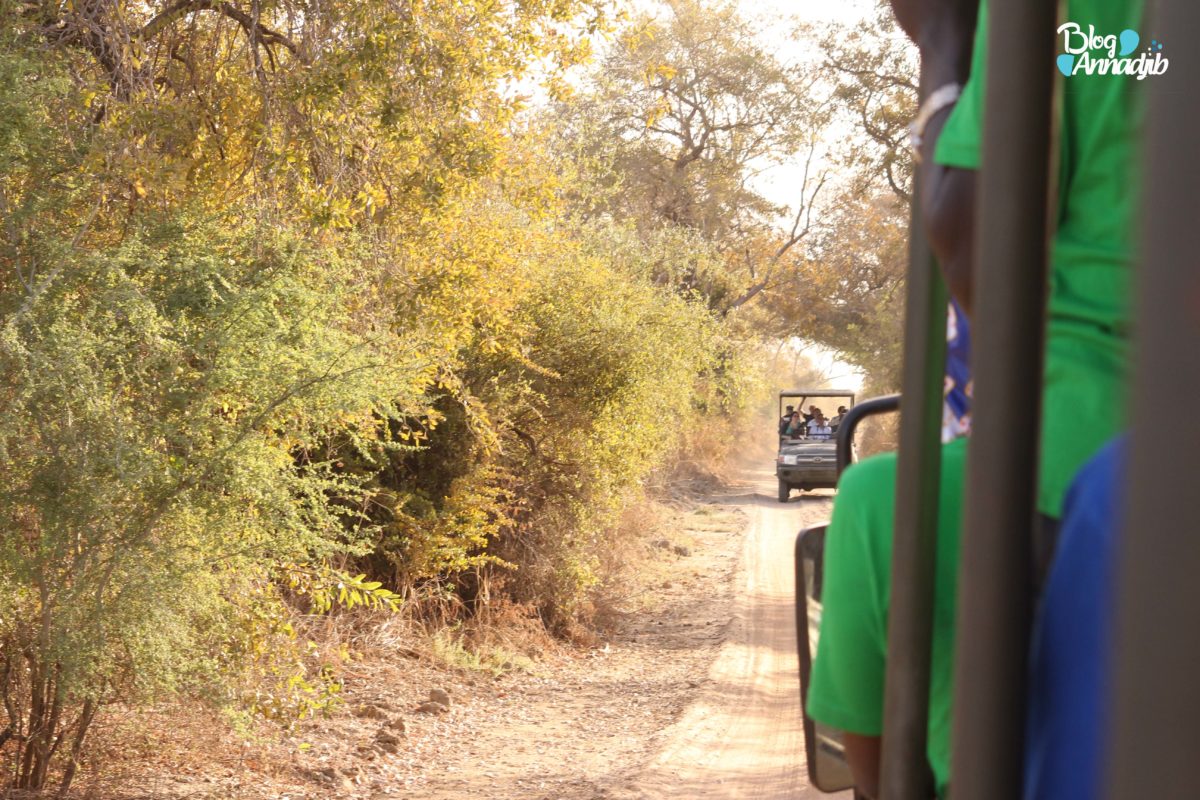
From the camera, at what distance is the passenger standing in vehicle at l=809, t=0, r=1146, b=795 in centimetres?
96

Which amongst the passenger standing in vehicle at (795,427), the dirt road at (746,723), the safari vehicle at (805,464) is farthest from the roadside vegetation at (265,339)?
the passenger standing in vehicle at (795,427)

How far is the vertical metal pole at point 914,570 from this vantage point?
0.94m

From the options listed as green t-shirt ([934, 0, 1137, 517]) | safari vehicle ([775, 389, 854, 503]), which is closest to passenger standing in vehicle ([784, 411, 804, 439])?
safari vehicle ([775, 389, 854, 503])

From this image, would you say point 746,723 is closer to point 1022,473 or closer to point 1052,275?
point 1052,275

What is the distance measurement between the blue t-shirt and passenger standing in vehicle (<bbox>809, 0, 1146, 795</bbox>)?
0.05 m

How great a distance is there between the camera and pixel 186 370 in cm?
571

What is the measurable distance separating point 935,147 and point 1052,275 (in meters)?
0.15

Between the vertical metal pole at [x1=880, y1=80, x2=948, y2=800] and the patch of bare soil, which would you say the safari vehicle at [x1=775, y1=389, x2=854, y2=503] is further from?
the vertical metal pole at [x1=880, y1=80, x2=948, y2=800]

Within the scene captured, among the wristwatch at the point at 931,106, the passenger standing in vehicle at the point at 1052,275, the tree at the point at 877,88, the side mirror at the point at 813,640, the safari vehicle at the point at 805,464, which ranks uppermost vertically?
the tree at the point at 877,88

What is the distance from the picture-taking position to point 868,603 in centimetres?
109

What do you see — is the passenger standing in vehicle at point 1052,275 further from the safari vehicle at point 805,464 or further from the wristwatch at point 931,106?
the safari vehicle at point 805,464

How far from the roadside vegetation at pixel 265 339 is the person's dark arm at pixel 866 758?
4.67 meters

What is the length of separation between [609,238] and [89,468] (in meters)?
13.0

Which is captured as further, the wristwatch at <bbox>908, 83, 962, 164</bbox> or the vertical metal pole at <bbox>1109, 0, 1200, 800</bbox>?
the wristwatch at <bbox>908, 83, 962, 164</bbox>
